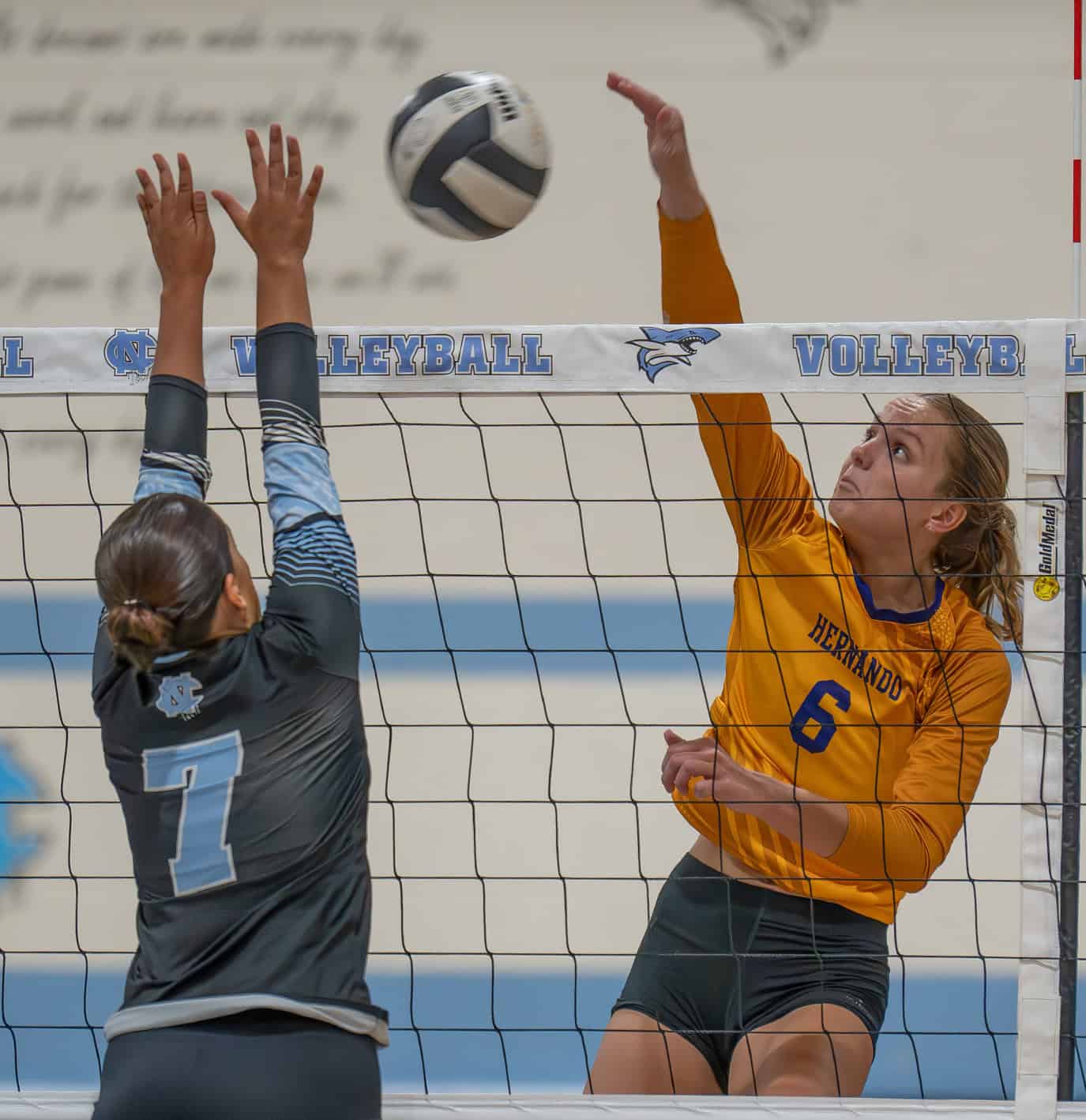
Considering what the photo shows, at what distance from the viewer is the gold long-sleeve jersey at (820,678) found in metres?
2.15

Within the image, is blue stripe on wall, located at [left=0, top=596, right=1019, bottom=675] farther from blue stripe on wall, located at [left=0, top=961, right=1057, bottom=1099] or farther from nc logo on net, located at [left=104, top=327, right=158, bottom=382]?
nc logo on net, located at [left=104, top=327, right=158, bottom=382]

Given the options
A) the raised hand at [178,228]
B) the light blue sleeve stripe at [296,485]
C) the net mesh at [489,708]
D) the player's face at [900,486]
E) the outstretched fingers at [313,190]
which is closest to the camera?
the light blue sleeve stripe at [296,485]

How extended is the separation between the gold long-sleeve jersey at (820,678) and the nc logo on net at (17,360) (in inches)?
40.3

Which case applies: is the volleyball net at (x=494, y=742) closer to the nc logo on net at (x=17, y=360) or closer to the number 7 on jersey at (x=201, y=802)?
the nc logo on net at (x=17, y=360)

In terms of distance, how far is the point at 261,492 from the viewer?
16.2ft

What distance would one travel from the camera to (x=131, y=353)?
2.14m

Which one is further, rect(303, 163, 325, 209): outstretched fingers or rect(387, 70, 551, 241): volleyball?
rect(387, 70, 551, 241): volleyball

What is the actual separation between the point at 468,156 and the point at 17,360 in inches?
30.7

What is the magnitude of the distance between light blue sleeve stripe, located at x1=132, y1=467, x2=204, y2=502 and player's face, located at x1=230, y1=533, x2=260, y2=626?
0.46 ft

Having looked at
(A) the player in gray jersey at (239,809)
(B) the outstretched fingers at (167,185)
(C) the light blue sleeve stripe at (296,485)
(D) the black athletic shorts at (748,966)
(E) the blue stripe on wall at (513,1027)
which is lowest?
(E) the blue stripe on wall at (513,1027)

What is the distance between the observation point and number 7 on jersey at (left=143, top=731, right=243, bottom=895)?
58.5 inches

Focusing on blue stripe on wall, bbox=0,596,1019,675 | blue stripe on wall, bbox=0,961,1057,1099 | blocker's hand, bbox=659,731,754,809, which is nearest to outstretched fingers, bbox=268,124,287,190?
blocker's hand, bbox=659,731,754,809

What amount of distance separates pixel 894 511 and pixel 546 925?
103 inches

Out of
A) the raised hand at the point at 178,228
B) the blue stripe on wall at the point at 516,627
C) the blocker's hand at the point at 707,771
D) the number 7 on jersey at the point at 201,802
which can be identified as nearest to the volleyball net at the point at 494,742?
the blue stripe on wall at the point at 516,627
